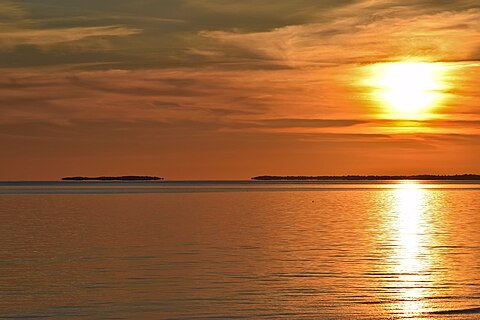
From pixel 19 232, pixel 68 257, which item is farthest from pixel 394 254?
pixel 19 232

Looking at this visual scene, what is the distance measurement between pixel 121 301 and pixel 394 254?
1964 cm

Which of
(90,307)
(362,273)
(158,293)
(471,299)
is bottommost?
(90,307)

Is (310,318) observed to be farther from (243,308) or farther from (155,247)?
(155,247)

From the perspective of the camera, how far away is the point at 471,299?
30.1m

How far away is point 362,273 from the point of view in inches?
1451

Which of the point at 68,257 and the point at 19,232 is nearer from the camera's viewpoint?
the point at 68,257

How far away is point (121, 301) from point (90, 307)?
1395mm

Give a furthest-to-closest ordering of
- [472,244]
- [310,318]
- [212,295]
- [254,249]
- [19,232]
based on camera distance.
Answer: [19,232], [472,244], [254,249], [212,295], [310,318]

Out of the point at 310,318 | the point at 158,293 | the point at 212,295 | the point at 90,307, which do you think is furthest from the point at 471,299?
the point at 90,307

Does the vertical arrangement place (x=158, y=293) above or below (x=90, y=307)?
above

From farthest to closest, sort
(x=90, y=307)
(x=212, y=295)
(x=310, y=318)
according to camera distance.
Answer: (x=212, y=295) → (x=90, y=307) → (x=310, y=318)

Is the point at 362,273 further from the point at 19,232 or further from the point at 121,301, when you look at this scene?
the point at 19,232

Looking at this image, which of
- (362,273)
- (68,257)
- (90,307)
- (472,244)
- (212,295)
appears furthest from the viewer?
(472,244)

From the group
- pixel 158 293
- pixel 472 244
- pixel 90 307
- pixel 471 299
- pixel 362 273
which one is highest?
pixel 472 244
